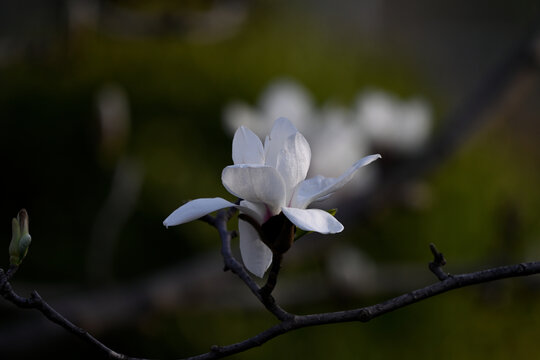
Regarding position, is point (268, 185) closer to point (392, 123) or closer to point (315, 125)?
point (315, 125)

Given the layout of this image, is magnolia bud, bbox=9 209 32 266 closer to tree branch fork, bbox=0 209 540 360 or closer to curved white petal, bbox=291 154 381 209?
tree branch fork, bbox=0 209 540 360

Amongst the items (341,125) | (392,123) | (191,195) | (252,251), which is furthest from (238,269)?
(191,195)

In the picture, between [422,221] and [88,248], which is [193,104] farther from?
[422,221]

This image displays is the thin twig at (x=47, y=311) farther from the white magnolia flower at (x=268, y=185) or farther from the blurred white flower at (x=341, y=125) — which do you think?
the blurred white flower at (x=341, y=125)

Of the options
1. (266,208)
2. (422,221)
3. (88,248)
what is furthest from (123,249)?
(266,208)

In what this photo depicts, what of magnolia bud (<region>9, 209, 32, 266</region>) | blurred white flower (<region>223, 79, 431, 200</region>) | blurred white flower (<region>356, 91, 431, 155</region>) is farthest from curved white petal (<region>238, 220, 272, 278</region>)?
blurred white flower (<region>356, 91, 431, 155</region>)

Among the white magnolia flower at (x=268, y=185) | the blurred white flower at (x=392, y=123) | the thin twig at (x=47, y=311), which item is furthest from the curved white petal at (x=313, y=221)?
the blurred white flower at (x=392, y=123)

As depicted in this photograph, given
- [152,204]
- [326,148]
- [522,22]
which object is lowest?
[522,22]
